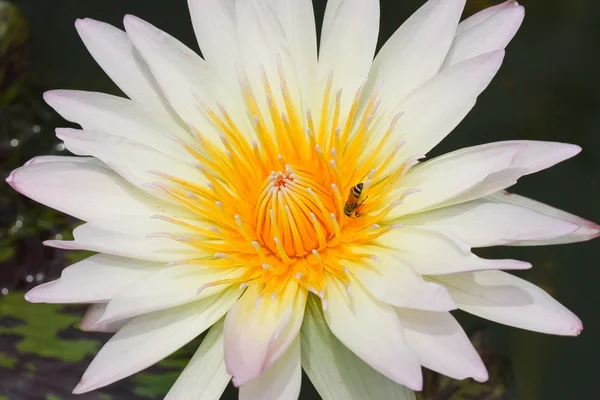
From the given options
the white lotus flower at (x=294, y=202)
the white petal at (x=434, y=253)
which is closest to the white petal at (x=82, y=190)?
the white lotus flower at (x=294, y=202)

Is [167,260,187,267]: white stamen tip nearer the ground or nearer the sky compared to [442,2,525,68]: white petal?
nearer the ground

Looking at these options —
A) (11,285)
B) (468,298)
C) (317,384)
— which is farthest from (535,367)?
(11,285)

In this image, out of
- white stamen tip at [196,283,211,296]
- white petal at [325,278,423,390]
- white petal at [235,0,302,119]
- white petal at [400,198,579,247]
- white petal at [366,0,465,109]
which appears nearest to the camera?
white petal at [325,278,423,390]

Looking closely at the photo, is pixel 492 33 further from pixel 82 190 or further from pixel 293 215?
pixel 82 190

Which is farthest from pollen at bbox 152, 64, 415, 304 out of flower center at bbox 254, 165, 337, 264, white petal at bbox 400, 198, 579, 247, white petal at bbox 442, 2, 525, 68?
white petal at bbox 442, 2, 525, 68

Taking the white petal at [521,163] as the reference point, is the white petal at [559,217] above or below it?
below

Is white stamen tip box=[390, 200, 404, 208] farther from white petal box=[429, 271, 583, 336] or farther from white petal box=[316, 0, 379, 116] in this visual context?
white petal box=[316, 0, 379, 116]

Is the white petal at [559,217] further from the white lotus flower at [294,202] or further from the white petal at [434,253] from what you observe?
the white petal at [434,253]

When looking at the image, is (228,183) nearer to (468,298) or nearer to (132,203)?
(132,203)
